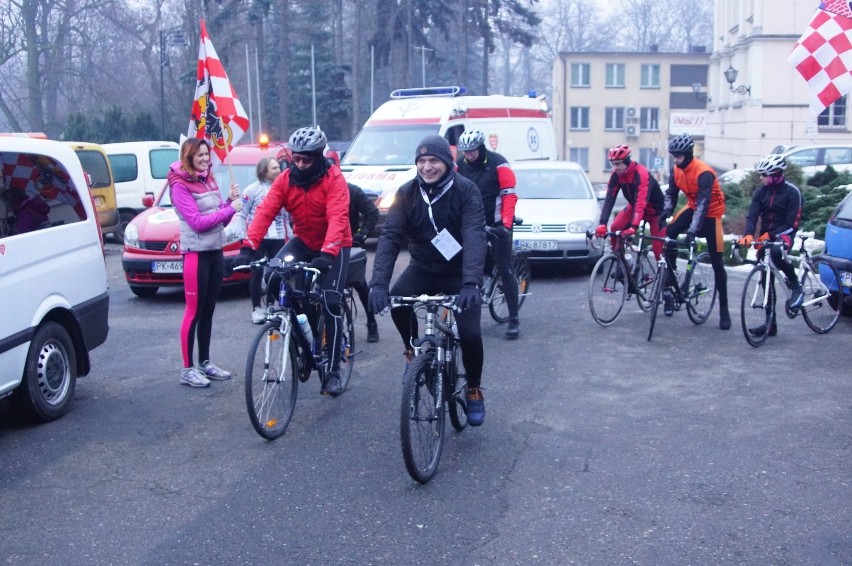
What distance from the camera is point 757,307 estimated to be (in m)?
9.06

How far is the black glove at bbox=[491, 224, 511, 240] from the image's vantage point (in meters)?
9.19

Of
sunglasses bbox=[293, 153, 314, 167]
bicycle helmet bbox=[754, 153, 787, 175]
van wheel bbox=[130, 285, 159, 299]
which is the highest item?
sunglasses bbox=[293, 153, 314, 167]

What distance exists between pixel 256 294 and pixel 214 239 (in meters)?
0.53

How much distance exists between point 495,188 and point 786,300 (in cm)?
285

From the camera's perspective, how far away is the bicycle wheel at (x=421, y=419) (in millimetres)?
5105

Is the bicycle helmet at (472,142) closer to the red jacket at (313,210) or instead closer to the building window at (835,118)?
the red jacket at (313,210)

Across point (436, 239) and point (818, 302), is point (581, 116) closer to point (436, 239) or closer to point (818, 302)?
point (818, 302)

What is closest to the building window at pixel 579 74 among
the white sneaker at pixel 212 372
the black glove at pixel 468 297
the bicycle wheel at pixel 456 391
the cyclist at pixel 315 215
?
the white sneaker at pixel 212 372

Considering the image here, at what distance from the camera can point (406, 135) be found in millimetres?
18094

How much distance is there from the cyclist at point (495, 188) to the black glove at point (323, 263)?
289cm

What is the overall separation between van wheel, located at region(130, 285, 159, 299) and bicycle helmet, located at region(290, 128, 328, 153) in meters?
6.15

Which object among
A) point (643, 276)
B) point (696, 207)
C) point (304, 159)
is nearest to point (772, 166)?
point (696, 207)

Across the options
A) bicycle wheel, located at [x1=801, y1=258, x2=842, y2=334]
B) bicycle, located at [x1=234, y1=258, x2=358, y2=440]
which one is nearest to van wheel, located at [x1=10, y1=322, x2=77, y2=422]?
bicycle, located at [x1=234, y1=258, x2=358, y2=440]

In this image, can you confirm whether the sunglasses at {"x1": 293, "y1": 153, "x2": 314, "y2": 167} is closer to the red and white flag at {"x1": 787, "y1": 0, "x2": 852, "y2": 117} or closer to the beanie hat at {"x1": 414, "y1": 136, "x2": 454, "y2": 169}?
the beanie hat at {"x1": 414, "y1": 136, "x2": 454, "y2": 169}
